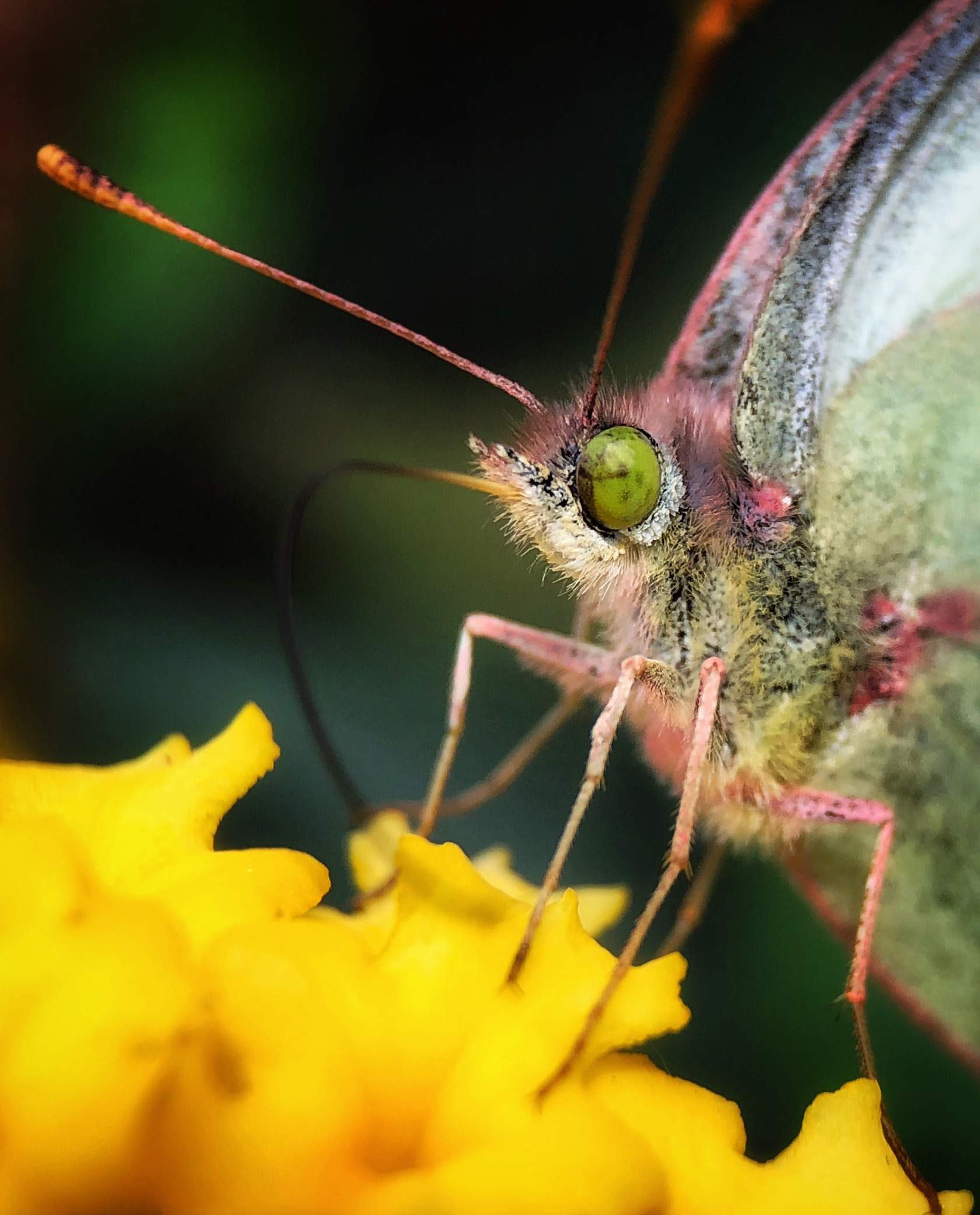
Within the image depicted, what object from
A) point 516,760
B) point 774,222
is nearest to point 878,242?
point 774,222

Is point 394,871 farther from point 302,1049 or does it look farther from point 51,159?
point 51,159

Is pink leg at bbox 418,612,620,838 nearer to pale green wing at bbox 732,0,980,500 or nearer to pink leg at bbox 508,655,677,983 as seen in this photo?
pink leg at bbox 508,655,677,983

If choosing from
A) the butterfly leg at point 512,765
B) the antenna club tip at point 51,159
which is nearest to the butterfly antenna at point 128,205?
the antenna club tip at point 51,159

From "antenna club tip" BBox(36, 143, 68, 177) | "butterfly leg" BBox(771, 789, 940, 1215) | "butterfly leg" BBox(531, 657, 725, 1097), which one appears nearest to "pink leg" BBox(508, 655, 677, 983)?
"butterfly leg" BBox(531, 657, 725, 1097)

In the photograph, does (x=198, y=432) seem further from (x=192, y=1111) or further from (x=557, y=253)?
(x=192, y=1111)

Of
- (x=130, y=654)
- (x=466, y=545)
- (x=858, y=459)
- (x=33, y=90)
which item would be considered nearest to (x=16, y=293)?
(x=33, y=90)

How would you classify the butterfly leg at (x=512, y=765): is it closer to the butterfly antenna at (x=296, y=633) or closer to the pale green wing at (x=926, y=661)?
the butterfly antenna at (x=296, y=633)
